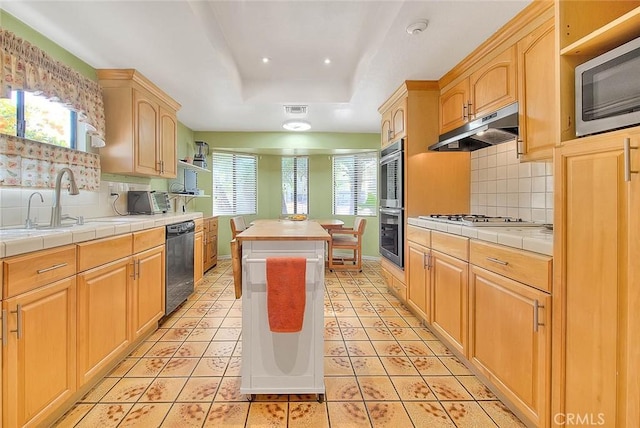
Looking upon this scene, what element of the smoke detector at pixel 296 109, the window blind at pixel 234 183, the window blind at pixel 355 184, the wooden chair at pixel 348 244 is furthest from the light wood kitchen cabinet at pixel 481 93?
the window blind at pixel 234 183

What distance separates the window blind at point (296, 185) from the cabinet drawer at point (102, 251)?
11.8ft

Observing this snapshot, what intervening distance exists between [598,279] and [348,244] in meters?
3.30

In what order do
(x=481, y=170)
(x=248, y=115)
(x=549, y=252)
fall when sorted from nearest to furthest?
(x=549, y=252) → (x=481, y=170) → (x=248, y=115)

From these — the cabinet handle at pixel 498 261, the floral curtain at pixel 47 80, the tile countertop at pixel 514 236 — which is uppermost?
the floral curtain at pixel 47 80

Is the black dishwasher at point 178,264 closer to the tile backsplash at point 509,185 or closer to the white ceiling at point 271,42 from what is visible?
the white ceiling at point 271,42

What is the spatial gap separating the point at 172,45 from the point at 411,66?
1.94 metres

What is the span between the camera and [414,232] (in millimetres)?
2531

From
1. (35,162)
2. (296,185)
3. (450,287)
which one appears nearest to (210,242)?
(296,185)

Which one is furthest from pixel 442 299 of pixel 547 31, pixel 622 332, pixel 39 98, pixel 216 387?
pixel 39 98

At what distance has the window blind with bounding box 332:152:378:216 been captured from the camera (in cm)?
517

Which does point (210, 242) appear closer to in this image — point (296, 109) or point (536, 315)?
point (296, 109)

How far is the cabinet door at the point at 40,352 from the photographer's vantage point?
1.10 m

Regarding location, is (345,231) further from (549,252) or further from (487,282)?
(549,252)

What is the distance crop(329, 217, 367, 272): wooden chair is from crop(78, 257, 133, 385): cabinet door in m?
2.73
